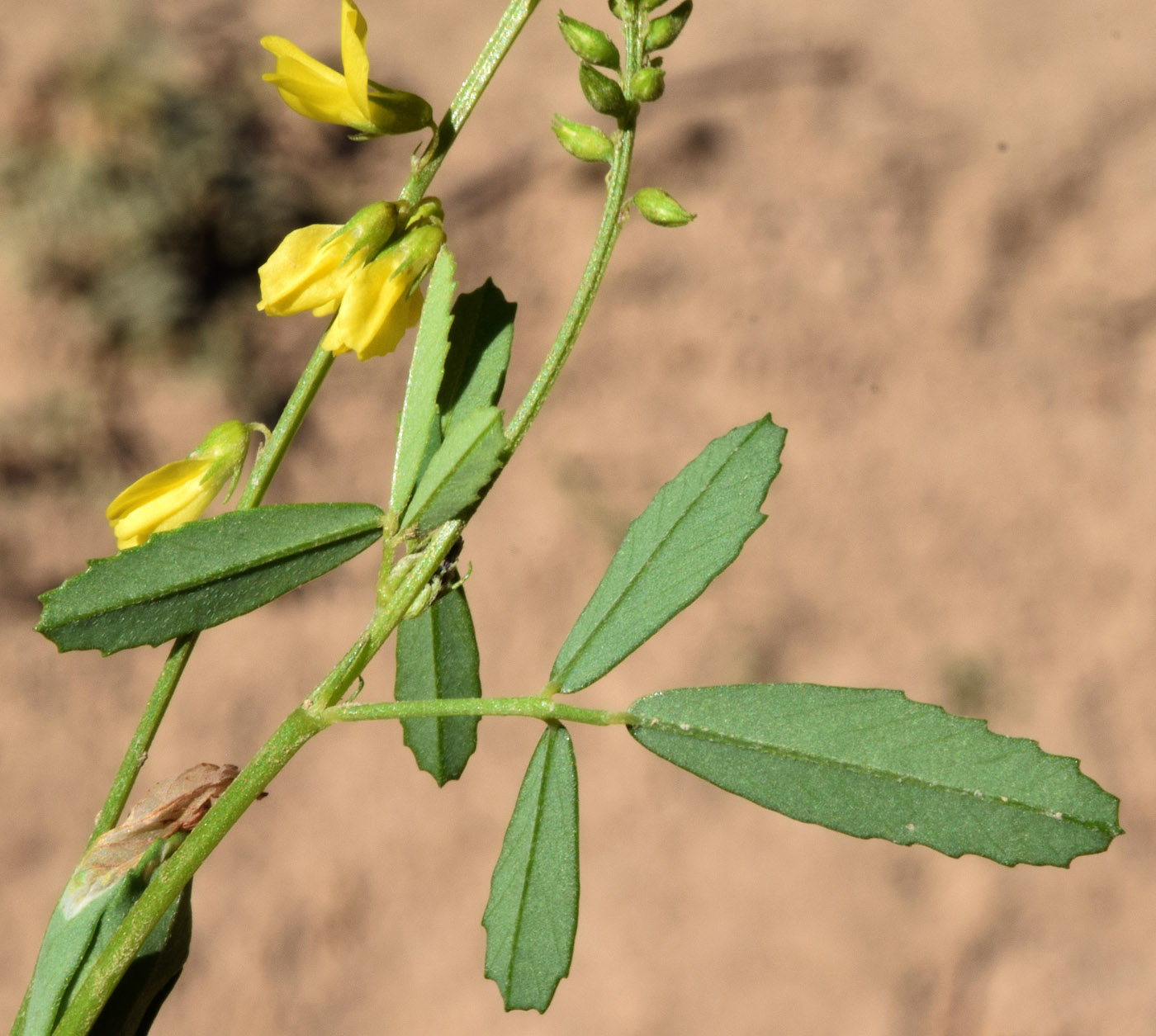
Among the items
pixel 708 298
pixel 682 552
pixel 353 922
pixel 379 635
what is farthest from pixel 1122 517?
pixel 379 635

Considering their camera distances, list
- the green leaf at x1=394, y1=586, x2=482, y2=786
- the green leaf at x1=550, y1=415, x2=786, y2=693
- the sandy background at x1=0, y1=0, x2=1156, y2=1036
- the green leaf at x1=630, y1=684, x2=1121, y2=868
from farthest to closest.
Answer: the sandy background at x1=0, y1=0, x2=1156, y2=1036
the green leaf at x1=394, y1=586, x2=482, y2=786
the green leaf at x1=550, y1=415, x2=786, y2=693
the green leaf at x1=630, y1=684, x2=1121, y2=868

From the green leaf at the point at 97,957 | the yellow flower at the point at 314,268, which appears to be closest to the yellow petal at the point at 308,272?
the yellow flower at the point at 314,268

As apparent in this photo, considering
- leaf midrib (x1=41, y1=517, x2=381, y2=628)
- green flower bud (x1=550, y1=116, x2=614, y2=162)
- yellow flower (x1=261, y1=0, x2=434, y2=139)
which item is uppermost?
yellow flower (x1=261, y1=0, x2=434, y2=139)

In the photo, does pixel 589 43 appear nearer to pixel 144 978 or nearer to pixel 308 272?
pixel 308 272

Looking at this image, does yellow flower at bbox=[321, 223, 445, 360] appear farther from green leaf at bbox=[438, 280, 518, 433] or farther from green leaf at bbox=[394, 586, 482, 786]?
green leaf at bbox=[394, 586, 482, 786]

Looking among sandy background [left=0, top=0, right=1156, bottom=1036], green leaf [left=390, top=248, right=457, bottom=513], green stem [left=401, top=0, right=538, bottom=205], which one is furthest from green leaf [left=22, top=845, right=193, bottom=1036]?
sandy background [left=0, top=0, right=1156, bottom=1036]

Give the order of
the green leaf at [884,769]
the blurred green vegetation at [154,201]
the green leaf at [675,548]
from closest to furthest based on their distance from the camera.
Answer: the green leaf at [884,769]
the green leaf at [675,548]
the blurred green vegetation at [154,201]

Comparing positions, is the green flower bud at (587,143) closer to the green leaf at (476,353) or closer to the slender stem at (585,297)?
the slender stem at (585,297)
